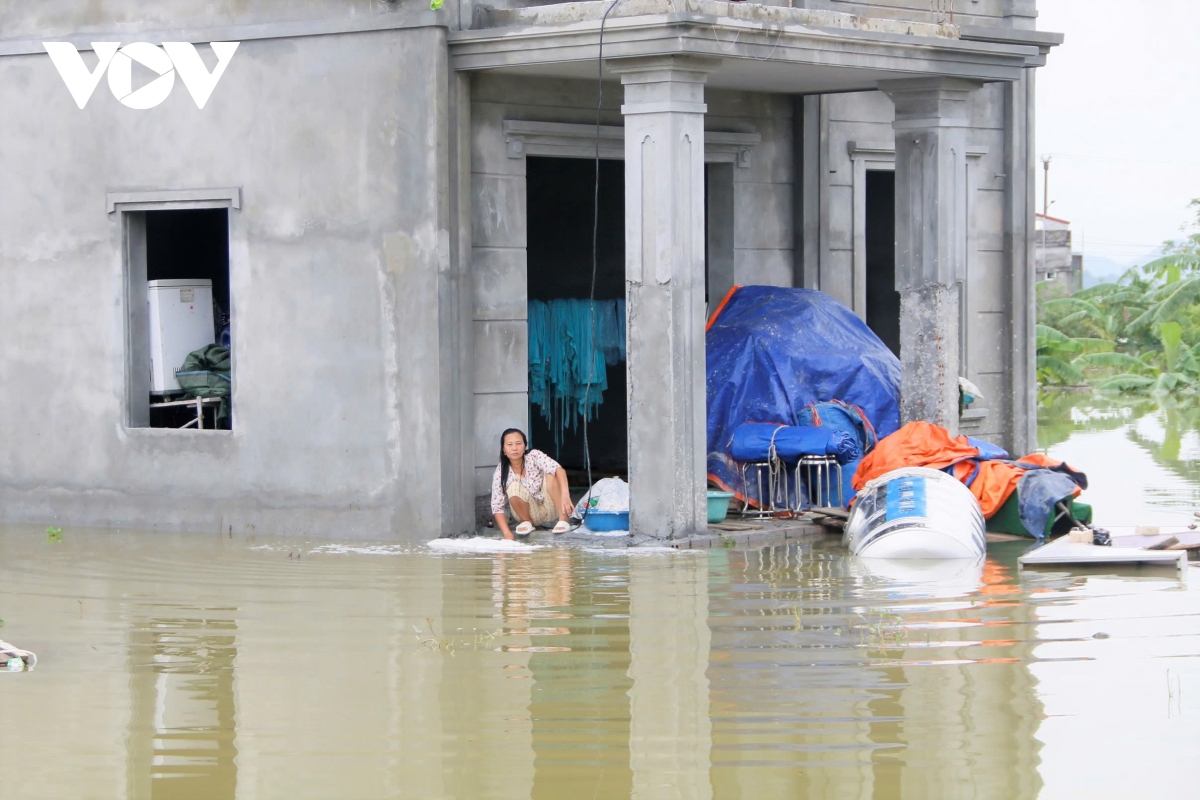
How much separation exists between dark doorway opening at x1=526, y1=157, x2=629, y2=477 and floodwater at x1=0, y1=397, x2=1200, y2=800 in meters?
5.32

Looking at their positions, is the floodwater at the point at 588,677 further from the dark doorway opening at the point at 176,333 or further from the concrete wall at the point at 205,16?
the concrete wall at the point at 205,16

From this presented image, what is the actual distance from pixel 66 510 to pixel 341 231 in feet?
12.1

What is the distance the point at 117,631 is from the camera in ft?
32.9

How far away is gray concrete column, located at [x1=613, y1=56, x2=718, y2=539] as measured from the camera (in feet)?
42.6

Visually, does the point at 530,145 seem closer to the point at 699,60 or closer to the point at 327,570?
the point at 699,60

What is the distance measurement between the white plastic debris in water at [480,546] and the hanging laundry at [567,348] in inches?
122

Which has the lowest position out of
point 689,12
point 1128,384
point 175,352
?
point 1128,384

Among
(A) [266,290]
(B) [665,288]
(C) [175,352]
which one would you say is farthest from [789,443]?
(C) [175,352]

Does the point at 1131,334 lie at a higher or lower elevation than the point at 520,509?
higher

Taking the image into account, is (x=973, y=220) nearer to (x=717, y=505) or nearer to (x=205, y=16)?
(x=717, y=505)

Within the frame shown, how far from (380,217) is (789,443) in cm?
387

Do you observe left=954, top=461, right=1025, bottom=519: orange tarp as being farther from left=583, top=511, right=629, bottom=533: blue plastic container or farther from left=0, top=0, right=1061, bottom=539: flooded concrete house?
left=583, top=511, right=629, bottom=533: blue plastic container

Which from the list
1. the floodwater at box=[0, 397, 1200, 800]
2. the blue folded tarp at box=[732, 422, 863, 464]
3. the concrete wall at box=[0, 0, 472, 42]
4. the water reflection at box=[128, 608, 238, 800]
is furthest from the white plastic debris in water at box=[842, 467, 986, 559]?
the concrete wall at box=[0, 0, 472, 42]

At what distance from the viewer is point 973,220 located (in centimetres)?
1659
